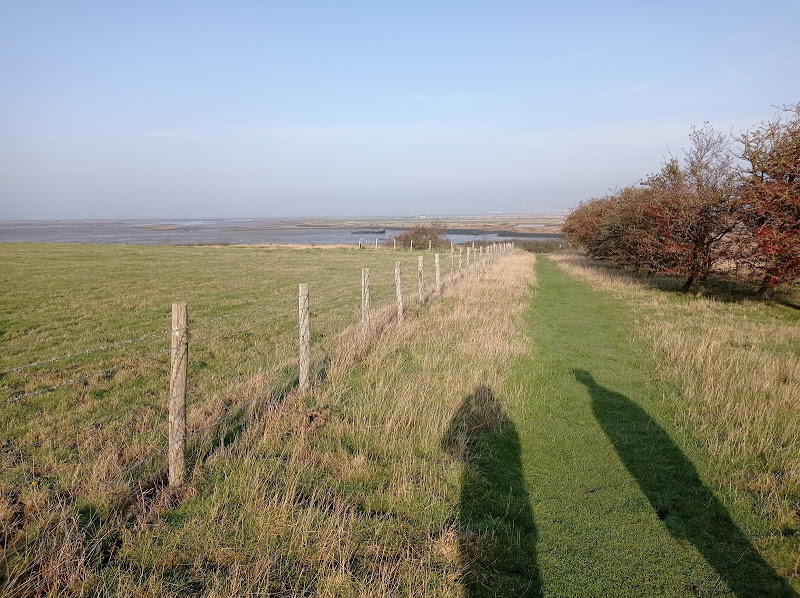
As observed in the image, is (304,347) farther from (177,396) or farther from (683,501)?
(683,501)

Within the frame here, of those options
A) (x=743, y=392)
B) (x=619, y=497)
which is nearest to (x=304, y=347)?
(x=619, y=497)

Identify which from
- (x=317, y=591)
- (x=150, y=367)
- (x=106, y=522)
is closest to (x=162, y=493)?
(x=106, y=522)

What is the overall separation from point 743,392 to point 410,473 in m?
5.09

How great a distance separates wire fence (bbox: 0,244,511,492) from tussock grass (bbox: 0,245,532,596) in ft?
0.13

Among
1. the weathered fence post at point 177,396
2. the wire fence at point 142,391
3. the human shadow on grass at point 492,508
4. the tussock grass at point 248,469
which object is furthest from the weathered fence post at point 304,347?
the weathered fence post at point 177,396

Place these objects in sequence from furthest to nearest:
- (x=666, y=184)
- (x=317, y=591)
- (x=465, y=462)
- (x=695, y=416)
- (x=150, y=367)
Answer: (x=666, y=184) < (x=150, y=367) < (x=695, y=416) < (x=465, y=462) < (x=317, y=591)

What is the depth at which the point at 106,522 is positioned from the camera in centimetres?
367

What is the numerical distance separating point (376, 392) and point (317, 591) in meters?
3.62

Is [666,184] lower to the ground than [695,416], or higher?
higher

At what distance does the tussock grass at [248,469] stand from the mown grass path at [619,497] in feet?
2.58

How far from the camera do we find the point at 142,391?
7.21 metres

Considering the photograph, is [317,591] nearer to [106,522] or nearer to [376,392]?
[106,522]

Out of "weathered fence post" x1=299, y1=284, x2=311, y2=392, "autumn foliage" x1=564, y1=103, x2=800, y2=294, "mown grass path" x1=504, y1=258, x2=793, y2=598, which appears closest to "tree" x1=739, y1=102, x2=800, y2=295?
"autumn foliage" x1=564, y1=103, x2=800, y2=294

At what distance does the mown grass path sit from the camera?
3.32 m
